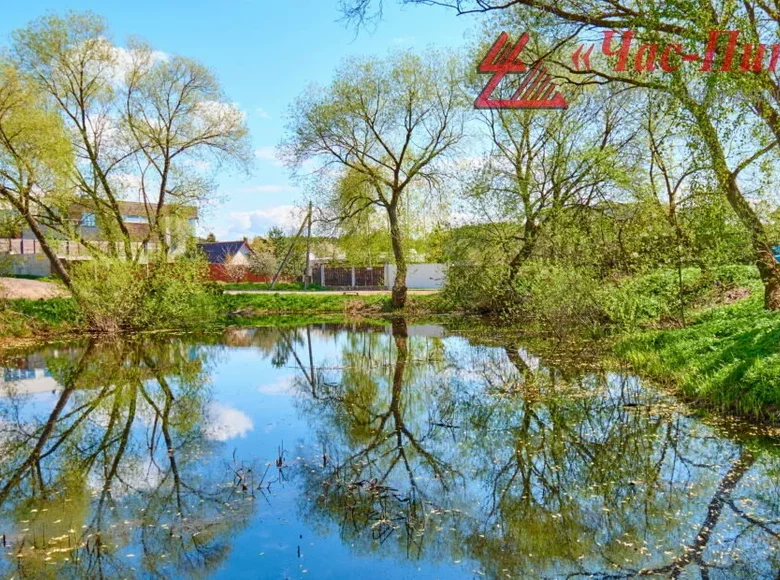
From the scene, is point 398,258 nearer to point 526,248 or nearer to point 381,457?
point 526,248

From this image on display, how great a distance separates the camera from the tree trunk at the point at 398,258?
24812mm

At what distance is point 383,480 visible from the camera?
598 centimetres

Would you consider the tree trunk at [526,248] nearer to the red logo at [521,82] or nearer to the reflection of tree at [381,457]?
the red logo at [521,82]

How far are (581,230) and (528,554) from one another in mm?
12652

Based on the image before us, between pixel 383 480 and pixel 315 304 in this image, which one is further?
pixel 315 304

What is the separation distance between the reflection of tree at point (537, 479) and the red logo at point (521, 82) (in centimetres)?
772

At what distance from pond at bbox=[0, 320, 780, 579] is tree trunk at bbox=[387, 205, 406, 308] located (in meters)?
14.0

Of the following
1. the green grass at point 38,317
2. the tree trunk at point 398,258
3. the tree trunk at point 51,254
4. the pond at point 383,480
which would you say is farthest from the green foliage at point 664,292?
the green grass at point 38,317

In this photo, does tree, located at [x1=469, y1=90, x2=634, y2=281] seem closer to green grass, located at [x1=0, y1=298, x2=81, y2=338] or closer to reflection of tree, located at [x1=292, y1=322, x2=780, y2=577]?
reflection of tree, located at [x1=292, y1=322, x2=780, y2=577]

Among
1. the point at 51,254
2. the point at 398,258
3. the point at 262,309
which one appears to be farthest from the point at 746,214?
the point at 262,309

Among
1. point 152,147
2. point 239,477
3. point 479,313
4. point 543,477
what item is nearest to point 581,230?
point 479,313

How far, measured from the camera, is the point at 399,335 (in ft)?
60.2

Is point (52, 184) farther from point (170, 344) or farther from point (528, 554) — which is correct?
point (528, 554)

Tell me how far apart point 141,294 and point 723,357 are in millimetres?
17274
